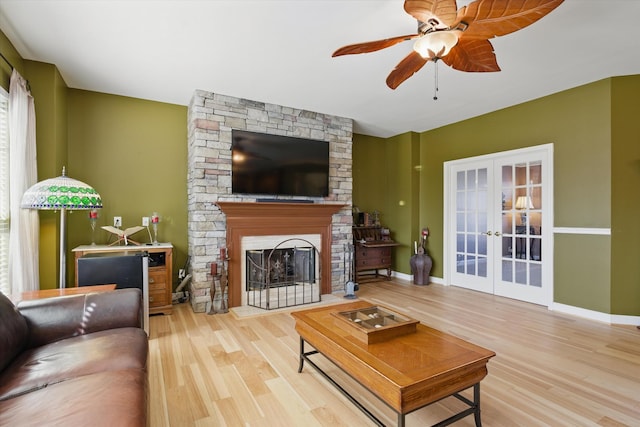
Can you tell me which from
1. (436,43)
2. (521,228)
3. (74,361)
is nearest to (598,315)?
(521,228)

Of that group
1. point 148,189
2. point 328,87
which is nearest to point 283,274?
point 148,189

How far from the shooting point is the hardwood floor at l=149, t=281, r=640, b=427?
6.20 ft

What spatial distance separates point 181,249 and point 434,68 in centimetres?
376

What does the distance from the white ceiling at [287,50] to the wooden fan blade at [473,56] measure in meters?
0.48

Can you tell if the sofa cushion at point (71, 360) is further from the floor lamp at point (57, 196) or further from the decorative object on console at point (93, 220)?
the decorative object on console at point (93, 220)

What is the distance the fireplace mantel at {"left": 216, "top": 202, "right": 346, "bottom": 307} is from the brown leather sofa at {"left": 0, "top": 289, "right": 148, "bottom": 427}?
184 cm

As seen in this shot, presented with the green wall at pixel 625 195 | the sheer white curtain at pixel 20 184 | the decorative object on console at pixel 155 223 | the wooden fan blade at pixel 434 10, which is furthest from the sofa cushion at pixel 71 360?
the green wall at pixel 625 195

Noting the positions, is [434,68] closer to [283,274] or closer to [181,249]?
[283,274]

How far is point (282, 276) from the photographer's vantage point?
14.4 ft

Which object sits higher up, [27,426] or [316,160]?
[316,160]

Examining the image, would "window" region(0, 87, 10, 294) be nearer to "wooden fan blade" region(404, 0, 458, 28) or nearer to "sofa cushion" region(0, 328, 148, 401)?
"sofa cushion" region(0, 328, 148, 401)

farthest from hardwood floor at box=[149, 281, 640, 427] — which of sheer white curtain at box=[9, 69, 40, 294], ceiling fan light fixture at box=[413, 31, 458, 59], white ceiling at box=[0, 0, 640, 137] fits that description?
white ceiling at box=[0, 0, 640, 137]

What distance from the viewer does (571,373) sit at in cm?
238

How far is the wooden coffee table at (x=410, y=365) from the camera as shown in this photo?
1.46 meters
